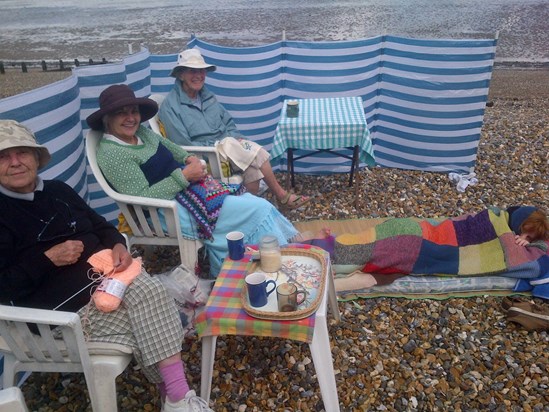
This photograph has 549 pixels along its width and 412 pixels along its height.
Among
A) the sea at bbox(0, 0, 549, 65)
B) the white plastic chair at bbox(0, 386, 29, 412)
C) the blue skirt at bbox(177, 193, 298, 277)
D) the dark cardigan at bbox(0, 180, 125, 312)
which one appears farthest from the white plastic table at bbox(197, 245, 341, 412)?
the sea at bbox(0, 0, 549, 65)

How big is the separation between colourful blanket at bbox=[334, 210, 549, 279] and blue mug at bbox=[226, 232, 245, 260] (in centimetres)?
106

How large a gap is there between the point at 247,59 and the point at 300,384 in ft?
12.6

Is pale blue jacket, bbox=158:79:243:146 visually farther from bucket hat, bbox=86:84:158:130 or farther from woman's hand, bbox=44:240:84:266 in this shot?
woman's hand, bbox=44:240:84:266

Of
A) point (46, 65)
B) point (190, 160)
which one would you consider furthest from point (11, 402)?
point (46, 65)

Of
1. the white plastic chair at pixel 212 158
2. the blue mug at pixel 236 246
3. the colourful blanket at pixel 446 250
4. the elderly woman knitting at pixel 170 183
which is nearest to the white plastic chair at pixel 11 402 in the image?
the blue mug at pixel 236 246

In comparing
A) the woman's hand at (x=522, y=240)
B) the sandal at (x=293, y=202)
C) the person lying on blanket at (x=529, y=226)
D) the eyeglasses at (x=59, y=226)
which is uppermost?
the eyeglasses at (x=59, y=226)

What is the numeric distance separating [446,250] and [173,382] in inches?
92.9

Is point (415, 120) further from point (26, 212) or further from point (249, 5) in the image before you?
point (249, 5)

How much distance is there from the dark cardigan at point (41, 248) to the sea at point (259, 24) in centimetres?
1690

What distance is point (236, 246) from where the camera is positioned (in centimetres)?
268

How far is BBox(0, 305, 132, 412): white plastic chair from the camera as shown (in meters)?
1.98

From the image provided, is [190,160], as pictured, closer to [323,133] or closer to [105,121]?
[105,121]

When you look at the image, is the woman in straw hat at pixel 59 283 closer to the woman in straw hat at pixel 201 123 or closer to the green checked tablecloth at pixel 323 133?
the woman in straw hat at pixel 201 123

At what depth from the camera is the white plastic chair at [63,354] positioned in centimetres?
198
